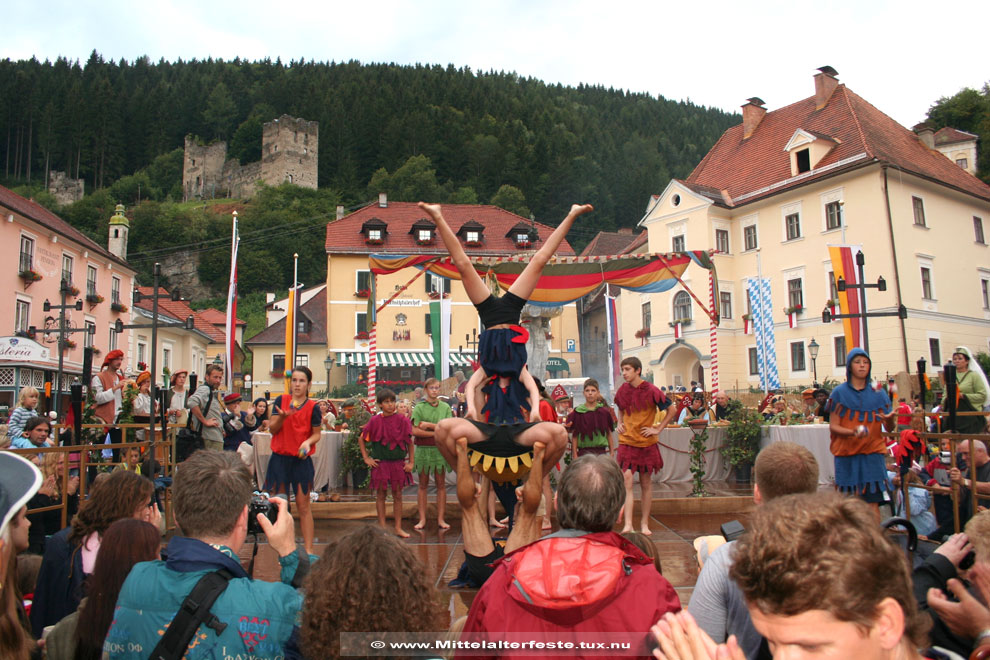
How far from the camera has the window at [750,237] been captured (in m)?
39.8

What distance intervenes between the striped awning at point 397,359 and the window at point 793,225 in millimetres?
20929

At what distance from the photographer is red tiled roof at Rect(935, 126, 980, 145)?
1901 inches

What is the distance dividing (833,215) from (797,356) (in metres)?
7.52

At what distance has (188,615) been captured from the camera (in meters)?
2.23

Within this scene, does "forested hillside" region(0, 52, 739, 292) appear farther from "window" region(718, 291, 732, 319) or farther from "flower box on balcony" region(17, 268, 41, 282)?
"flower box on balcony" region(17, 268, 41, 282)

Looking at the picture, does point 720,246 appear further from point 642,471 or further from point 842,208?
point 642,471

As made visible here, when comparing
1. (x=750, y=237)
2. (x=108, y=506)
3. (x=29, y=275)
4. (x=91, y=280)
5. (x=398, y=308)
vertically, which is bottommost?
(x=108, y=506)

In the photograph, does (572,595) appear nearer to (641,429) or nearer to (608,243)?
(641,429)

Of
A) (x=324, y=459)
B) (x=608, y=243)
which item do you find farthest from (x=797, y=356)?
(x=324, y=459)

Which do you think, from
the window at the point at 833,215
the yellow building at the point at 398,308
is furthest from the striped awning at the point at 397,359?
the window at the point at 833,215

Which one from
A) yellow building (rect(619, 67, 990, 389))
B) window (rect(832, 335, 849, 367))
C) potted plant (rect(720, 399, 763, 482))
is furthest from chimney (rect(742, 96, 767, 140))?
potted plant (rect(720, 399, 763, 482))

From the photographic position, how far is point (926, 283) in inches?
1342

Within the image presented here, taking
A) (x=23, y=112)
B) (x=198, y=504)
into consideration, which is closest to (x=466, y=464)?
(x=198, y=504)

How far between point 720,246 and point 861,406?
35817mm
